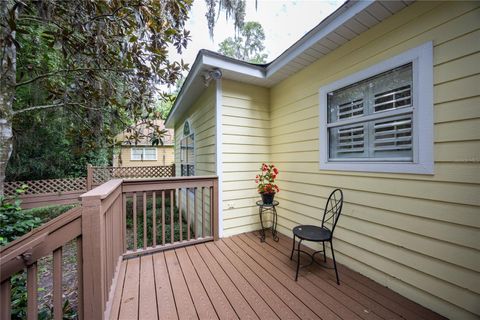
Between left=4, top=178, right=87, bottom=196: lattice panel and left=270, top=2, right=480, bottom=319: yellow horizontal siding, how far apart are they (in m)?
8.26

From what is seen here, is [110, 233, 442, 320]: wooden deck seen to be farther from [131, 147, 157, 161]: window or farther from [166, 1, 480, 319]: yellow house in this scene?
[131, 147, 157, 161]: window

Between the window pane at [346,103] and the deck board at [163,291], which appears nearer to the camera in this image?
the deck board at [163,291]

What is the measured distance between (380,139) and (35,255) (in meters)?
2.85

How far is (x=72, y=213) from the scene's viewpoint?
3.88 ft

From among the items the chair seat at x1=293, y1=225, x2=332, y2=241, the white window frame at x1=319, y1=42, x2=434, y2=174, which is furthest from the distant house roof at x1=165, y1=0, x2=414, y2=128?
the chair seat at x1=293, y1=225, x2=332, y2=241

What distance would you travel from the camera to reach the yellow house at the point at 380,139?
151 centimetres

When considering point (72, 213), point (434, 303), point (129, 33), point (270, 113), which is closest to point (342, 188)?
point (434, 303)

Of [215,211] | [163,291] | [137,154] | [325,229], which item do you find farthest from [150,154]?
[325,229]

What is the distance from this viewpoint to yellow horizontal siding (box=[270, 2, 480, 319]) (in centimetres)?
146

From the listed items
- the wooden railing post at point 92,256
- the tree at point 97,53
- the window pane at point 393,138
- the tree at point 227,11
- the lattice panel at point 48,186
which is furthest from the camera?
the lattice panel at point 48,186

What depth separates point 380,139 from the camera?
2.06 meters

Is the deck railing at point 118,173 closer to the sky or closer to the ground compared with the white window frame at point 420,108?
closer to the ground

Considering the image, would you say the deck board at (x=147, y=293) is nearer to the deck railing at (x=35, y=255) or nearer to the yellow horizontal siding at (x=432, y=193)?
the deck railing at (x=35, y=255)

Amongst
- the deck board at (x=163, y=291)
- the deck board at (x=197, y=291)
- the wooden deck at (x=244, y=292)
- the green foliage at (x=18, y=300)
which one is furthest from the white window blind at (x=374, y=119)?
the green foliage at (x=18, y=300)
